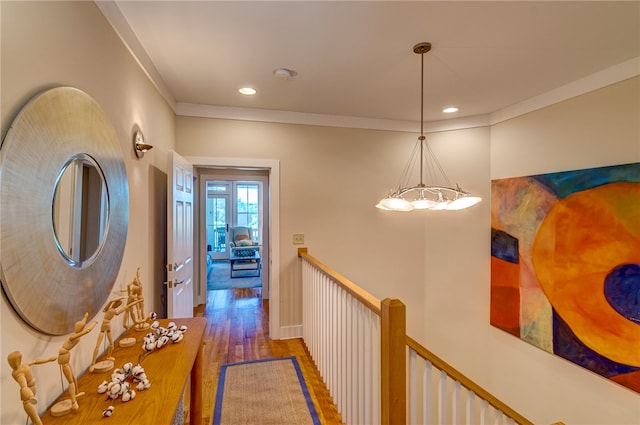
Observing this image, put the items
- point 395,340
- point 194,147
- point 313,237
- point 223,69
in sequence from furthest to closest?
point 313,237 → point 194,147 → point 223,69 → point 395,340

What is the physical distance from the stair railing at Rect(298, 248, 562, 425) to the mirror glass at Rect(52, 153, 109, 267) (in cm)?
130

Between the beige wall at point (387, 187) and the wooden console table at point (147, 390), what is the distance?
17 centimetres

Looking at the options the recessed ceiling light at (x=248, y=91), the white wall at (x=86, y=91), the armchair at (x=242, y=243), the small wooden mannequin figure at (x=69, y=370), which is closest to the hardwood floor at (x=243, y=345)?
the white wall at (x=86, y=91)

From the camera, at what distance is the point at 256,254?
7492 mm

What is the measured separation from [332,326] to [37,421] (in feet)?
5.31

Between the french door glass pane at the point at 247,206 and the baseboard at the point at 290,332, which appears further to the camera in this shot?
the french door glass pane at the point at 247,206

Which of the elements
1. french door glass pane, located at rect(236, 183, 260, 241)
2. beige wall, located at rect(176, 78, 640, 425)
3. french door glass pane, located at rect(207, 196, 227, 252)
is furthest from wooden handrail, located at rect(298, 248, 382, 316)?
french door glass pane, located at rect(207, 196, 227, 252)

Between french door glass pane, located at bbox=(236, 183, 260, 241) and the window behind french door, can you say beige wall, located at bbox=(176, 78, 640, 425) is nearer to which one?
the window behind french door

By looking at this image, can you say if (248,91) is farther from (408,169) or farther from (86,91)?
(408,169)

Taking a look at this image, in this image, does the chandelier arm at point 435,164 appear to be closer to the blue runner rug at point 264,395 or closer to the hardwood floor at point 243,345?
the hardwood floor at point 243,345

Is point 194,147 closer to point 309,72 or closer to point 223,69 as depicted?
point 223,69

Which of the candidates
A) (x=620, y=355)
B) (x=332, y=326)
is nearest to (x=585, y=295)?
(x=620, y=355)

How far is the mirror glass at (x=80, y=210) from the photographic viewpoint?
114cm

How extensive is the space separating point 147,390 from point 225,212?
7989 millimetres
